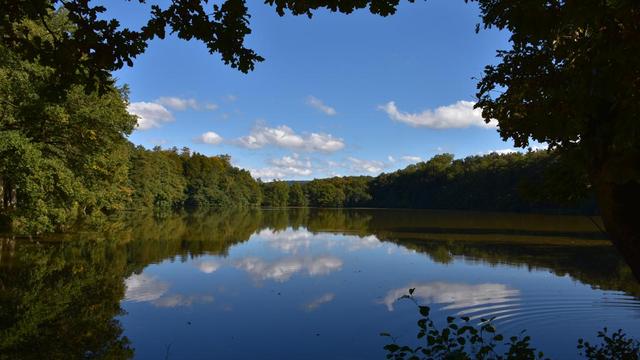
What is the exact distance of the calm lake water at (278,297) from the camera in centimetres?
1031

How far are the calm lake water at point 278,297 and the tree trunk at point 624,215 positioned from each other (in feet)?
1.53

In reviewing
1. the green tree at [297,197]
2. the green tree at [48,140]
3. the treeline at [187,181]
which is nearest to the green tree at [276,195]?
the green tree at [297,197]

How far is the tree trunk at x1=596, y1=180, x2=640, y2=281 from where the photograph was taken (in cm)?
478

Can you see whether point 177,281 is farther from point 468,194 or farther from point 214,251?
point 468,194

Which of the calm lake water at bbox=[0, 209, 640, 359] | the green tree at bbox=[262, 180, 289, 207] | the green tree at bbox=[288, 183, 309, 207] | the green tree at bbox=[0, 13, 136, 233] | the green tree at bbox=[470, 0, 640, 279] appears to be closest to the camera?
the green tree at bbox=[470, 0, 640, 279]

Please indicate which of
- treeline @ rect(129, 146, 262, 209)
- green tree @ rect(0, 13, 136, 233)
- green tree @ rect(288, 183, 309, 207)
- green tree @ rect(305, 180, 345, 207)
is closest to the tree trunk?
green tree @ rect(0, 13, 136, 233)

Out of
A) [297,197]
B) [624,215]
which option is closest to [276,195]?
[297,197]

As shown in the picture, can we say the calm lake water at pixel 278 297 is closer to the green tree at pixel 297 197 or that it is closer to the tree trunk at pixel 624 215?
the tree trunk at pixel 624 215

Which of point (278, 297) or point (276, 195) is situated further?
point (276, 195)

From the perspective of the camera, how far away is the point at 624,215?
16.0 feet

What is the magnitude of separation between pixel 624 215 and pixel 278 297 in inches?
457

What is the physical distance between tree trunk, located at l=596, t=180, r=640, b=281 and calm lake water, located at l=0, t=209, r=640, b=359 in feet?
1.53

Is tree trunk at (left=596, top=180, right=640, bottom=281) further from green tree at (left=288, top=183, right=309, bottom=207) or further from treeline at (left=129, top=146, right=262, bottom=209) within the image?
green tree at (left=288, top=183, right=309, bottom=207)

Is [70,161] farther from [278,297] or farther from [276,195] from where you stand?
[276,195]
